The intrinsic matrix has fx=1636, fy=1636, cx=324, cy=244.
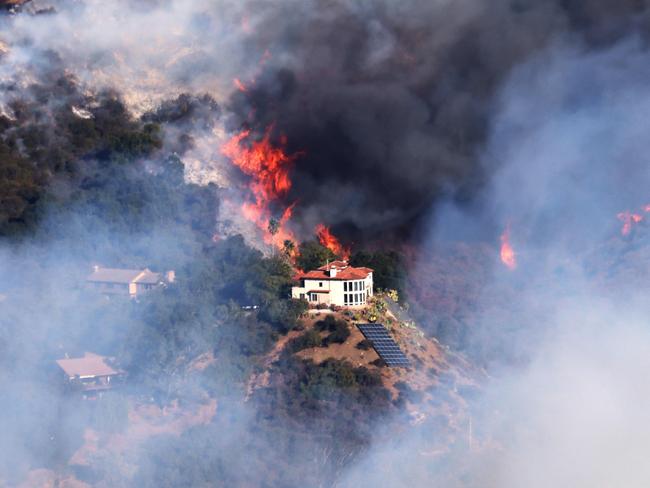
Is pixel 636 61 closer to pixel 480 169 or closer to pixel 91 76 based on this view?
pixel 480 169

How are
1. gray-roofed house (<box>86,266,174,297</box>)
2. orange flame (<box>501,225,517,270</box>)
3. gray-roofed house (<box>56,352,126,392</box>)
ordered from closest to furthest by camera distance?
gray-roofed house (<box>56,352,126,392</box>), gray-roofed house (<box>86,266,174,297</box>), orange flame (<box>501,225,517,270</box>)

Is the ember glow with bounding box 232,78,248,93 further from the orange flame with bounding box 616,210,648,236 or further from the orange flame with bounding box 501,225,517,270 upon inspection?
the orange flame with bounding box 616,210,648,236

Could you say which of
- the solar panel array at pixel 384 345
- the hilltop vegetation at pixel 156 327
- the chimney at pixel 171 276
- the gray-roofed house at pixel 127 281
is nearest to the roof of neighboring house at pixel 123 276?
the gray-roofed house at pixel 127 281

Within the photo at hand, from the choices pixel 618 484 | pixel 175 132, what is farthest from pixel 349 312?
pixel 175 132

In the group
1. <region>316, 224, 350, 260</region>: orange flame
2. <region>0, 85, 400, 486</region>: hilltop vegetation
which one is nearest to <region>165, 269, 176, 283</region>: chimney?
<region>0, 85, 400, 486</region>: hilltop vegetation

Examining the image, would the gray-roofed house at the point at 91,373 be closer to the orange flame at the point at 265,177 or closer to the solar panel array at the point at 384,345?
the solar panel array at the point at 384,345

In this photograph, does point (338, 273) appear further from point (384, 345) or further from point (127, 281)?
point (127, 281)
